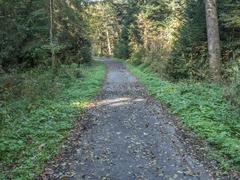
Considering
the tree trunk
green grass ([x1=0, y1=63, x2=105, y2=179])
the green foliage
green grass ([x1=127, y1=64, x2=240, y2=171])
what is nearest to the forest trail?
green grass ([x1=0, y1=63, x2=105, y2=179])

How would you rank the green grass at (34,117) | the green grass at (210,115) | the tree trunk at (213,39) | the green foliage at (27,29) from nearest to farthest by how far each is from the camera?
the green grass at (34,117)
the green grass at (210,115)
the tree trunk at (213,39)
the green foliage at (27,29)

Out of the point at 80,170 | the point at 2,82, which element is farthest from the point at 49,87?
the point at 80,170

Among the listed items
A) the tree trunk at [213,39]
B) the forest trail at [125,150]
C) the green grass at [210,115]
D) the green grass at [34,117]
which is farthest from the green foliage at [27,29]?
the forest trail at [125,150]

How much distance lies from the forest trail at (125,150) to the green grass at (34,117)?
412mm

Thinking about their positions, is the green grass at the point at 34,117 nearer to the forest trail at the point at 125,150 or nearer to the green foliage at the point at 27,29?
the forest trail at the point at 125,150

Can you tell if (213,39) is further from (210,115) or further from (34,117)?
(34,117)

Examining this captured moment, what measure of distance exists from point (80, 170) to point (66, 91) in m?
10.4

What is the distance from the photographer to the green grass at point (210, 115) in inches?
329

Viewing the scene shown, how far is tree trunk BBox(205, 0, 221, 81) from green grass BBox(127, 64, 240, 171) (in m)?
1.75

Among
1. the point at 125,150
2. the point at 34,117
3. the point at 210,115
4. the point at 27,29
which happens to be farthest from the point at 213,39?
the point at 27,29

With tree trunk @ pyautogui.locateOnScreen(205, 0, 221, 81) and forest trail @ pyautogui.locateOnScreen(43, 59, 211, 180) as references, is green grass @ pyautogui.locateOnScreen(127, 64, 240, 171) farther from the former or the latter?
tree trunk @ pyautogui.locateOnScreen(205, 0, 221, 81)

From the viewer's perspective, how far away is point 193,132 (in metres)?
10.1

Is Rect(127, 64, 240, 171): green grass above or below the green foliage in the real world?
below

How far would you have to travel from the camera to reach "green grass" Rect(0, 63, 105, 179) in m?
8.24
